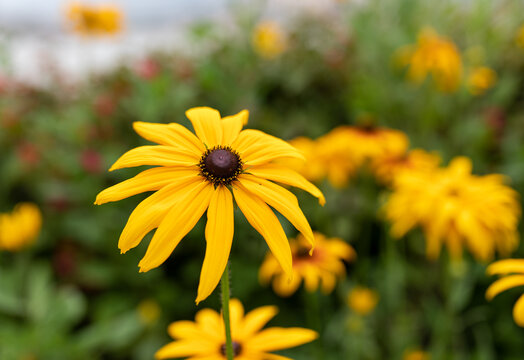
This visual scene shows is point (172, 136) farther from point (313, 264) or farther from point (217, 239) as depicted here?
point (313, 264)

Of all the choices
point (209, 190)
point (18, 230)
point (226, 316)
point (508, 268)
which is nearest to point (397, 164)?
point (508, 268)

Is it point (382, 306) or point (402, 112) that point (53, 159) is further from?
point (402, 112)

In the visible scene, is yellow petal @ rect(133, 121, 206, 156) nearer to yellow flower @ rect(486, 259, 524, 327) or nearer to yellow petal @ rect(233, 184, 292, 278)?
yellow petal @ rect(233, 184, 292, 278)

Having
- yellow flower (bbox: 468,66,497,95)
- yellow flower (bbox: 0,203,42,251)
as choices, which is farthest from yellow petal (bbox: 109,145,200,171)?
yellow flower (bbox: 468,66,497,95)

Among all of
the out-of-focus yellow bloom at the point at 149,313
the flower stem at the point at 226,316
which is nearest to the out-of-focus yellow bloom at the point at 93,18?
the out-of-focus yellow bloom at the point at 149,313

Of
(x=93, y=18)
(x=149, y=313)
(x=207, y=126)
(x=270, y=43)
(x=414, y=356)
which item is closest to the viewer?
(x=207, y=126)

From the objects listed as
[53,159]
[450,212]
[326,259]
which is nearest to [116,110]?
[53,159]

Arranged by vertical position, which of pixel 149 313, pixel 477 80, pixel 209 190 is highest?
pixel 477 80

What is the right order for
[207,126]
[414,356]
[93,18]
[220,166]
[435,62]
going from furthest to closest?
[93,18] → [435,62] → [414,356] → [207,126] → [220,166]
